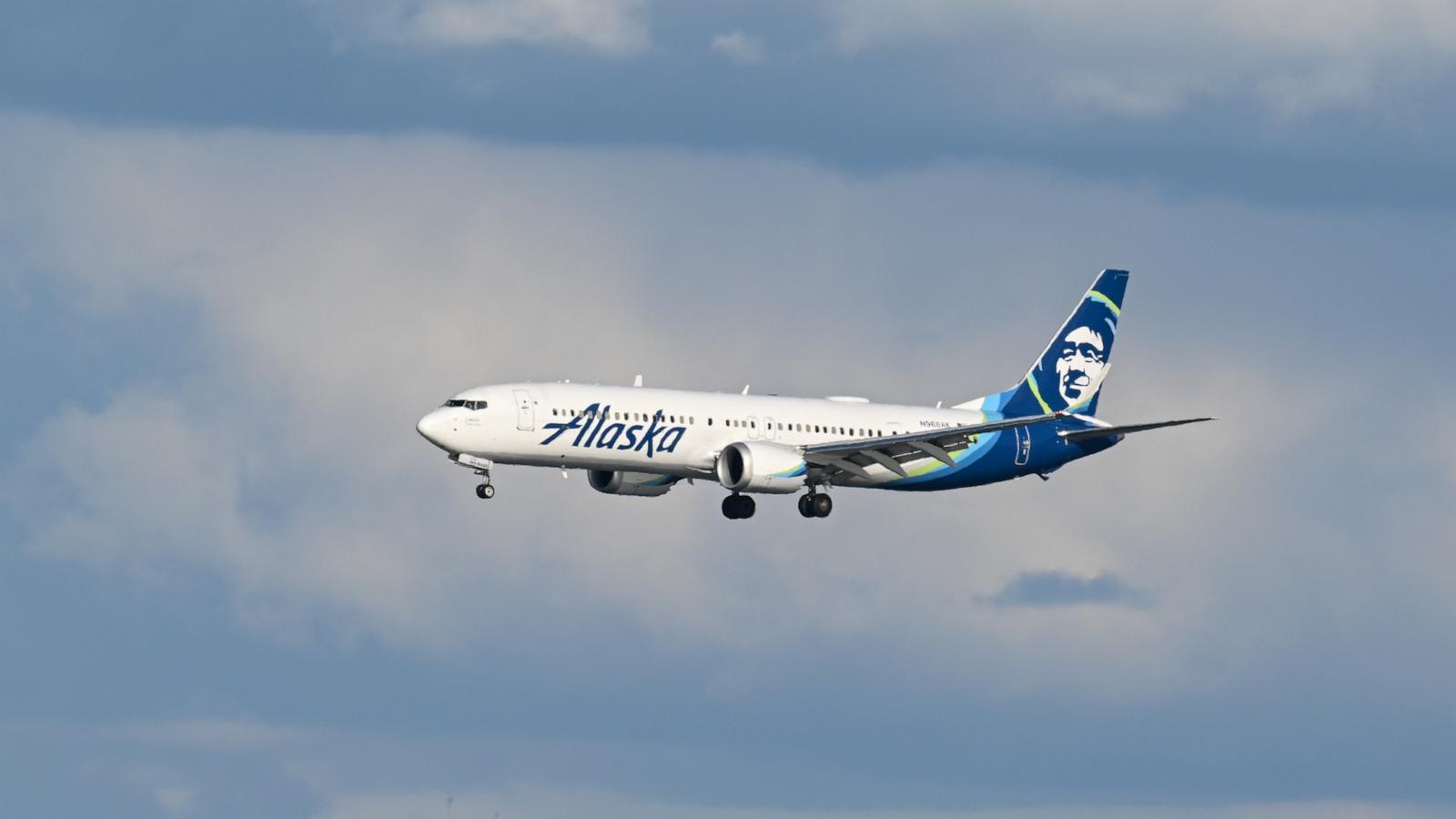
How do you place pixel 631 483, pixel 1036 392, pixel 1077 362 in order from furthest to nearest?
1. pixel 1077 362
2. pixel 1036 392
3. pixel 631 483

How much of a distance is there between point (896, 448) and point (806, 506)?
5043 mm

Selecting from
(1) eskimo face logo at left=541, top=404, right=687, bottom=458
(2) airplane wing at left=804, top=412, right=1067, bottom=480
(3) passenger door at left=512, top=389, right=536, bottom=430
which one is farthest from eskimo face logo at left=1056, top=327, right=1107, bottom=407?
(3) passenger door at left=512, top=389, right=536, bottom=430

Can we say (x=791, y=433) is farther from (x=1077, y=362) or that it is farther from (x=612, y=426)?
(x=1077, y=362)

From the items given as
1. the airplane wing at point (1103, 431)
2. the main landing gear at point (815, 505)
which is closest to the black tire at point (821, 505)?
the main landing gear at point (815, 505)

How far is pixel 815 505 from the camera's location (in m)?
117

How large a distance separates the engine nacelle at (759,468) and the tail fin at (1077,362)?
16534 millimetres

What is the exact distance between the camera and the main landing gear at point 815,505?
117 m

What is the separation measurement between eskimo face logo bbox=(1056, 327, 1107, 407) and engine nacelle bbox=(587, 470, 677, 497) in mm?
20801

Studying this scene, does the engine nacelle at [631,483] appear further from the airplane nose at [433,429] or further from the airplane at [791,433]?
the airplane nose at [433,429]

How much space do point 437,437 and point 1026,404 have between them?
103 ft

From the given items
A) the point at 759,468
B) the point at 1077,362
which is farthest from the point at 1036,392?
the point at 759,468

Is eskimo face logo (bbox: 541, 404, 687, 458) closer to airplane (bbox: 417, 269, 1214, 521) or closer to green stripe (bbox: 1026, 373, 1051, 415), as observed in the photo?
airplane (bbox: 417, 269, 1214, 521)

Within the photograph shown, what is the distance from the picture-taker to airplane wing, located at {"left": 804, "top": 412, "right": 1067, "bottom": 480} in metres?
114

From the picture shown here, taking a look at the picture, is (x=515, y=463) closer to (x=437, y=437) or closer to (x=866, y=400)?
(x=437, y=437)
